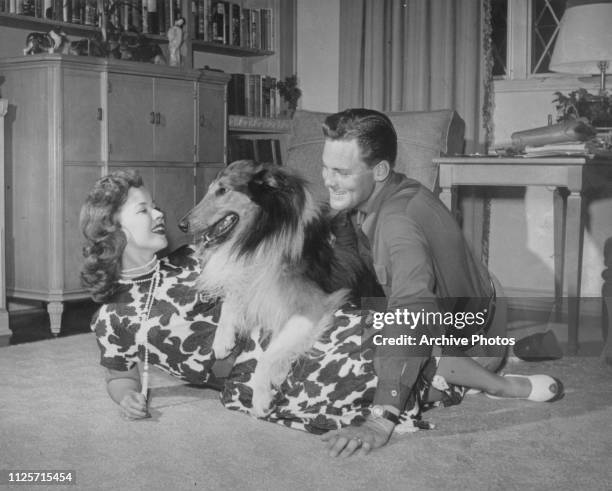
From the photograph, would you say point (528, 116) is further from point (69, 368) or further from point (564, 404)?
point (69, 368)

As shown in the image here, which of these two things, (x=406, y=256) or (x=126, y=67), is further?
(x=126, y=67)

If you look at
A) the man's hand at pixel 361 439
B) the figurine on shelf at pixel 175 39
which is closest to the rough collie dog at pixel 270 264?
the man's hand at pixel 361 439

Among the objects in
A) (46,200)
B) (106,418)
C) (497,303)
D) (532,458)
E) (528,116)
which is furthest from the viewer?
(528,116)

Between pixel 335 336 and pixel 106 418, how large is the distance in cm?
63

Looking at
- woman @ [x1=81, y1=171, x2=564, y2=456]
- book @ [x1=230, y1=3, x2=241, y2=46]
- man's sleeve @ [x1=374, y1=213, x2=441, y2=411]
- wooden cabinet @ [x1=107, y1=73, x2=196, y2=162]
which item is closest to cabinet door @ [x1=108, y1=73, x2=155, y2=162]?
wooden cabinet @ [x1=107, y1=73, x2=196, y2=162]

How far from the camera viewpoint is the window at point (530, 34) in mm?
4180

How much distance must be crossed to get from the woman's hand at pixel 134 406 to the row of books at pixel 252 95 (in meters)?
2.62

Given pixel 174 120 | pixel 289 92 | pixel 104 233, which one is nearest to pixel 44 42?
pixel 174 120

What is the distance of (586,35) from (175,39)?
1.94m

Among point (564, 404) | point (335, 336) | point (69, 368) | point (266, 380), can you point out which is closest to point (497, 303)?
point (564, 404)

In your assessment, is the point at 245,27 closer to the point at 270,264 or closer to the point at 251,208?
the point at 251,208

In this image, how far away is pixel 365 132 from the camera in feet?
7.05

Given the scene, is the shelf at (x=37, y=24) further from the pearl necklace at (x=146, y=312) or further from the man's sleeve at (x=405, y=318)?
the man's sleeve at (x=405, y=318)

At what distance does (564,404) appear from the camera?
7.57ft
